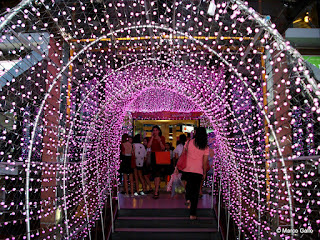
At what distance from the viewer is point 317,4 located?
9609 mm

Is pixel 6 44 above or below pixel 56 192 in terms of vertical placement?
above

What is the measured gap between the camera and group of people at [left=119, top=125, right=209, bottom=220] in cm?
506

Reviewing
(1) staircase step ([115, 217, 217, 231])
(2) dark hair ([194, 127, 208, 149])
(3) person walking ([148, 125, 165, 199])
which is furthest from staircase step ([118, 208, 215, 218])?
(2) dark hair ([194, 127, 208, 149])

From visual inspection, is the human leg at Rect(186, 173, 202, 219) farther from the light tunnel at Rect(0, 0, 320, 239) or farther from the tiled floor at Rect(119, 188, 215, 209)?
the tiled floor at Rect(119, 188, 215, 209)

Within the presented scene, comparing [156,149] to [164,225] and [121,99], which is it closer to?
[121,99]

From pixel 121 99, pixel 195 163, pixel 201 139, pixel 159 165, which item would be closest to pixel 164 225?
pixel 195 163

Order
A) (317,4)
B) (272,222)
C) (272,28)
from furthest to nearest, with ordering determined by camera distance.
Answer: (317,4), (272,222), (272,28)

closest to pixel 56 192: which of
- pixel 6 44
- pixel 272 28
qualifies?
pixel 6 44

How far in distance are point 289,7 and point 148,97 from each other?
5492 mm

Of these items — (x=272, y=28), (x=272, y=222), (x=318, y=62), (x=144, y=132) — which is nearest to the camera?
(x=272, y=28)

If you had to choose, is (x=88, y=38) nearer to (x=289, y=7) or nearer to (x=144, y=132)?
(x=289, y=7)

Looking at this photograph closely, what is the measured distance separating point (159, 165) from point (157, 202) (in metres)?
0.81

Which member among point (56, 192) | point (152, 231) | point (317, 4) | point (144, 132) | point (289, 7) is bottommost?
point (152, 231)

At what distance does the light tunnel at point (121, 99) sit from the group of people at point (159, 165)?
1.31 feet
